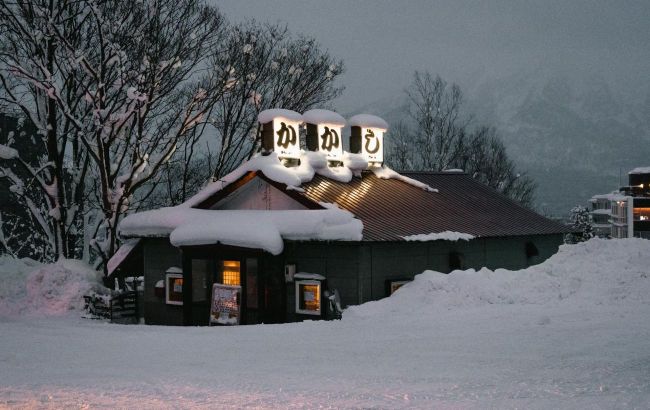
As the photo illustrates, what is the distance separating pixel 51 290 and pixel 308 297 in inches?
364

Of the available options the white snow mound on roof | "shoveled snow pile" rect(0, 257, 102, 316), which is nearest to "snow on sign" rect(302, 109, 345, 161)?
the white snow mound on roof

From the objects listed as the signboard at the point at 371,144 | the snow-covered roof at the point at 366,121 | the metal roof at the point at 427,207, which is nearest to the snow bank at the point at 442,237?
the metal roof at the point at 427,207

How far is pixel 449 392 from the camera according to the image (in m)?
8.01

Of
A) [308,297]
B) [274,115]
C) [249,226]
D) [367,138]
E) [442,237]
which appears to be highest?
[274,115]

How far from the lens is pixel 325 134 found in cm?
2053

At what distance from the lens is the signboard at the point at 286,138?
62.6 feet

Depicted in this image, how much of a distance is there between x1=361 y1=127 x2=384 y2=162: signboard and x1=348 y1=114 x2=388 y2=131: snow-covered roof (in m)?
0.14

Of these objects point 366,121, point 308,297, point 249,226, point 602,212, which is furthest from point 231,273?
point 602,212

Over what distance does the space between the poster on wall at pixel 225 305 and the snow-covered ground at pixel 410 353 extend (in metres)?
2.45

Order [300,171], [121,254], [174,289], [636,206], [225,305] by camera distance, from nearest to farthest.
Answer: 1. [225,305]
2. [300,171]
3. [174,289]
4. [121,254]
5. [636,206]

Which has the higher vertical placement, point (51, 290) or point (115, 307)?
point (51, 290)

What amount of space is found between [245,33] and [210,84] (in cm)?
282

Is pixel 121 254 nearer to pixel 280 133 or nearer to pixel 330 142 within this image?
pixel 280 133

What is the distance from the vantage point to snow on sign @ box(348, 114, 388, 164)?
21.8 meters
